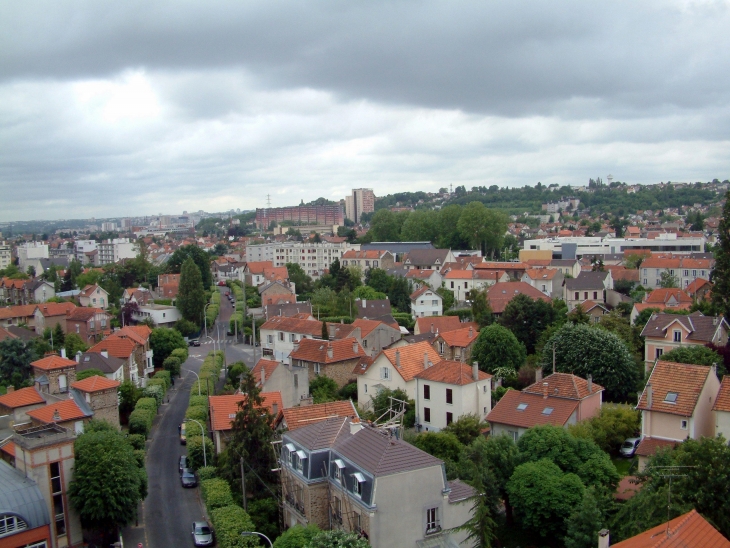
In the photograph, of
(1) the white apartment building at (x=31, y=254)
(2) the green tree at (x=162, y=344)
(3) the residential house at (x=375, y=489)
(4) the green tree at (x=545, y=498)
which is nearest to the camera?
(3) the residential house at (x=375, y=489)

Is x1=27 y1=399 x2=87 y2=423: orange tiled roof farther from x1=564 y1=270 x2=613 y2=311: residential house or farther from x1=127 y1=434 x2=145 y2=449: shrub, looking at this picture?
x1=564 y1=270 x2=613 y2=311: residential house

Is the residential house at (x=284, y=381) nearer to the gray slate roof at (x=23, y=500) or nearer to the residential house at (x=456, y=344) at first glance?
the residential house at (x=456, y=344)

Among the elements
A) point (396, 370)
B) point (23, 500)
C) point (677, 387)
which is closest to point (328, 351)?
point (396, 370)

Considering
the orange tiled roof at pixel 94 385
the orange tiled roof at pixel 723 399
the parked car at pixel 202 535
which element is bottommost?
the parked car at pixel 202 535

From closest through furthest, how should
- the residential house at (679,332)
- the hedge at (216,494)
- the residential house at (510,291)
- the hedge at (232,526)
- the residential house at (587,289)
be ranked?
the hedge at (232,526) → the hedge at (216,494) → the residential house at (679,332) → the residential house at (510,291) → the residential house at (587,289)

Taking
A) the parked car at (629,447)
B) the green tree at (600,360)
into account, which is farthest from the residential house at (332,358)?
the parked car at (629,447)

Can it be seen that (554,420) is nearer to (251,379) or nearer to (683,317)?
(251,379)
